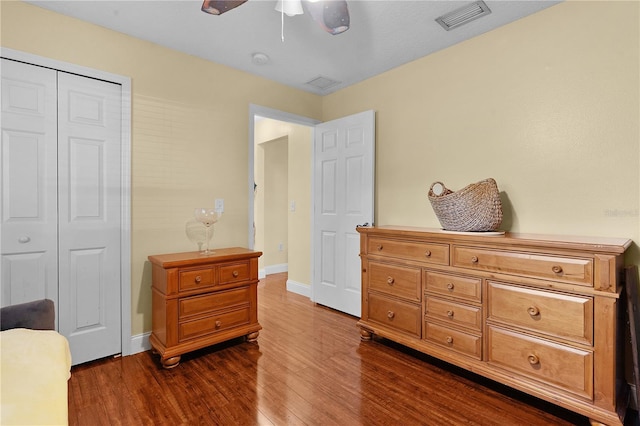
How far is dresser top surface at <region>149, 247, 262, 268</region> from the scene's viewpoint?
→ 7.86ft

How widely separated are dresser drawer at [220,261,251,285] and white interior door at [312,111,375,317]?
1.18 metres

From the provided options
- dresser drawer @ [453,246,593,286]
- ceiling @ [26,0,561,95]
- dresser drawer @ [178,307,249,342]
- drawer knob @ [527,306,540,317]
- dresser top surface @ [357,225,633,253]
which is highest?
ceiling @ [26,0,561,95]

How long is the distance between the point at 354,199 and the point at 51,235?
2.51m

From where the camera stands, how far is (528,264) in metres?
1.91

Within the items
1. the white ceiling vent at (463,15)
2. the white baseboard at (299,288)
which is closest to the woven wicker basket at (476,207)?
the white ceiling vent at (463,15)

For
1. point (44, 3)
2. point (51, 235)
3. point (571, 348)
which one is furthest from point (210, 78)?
point (571, 348)

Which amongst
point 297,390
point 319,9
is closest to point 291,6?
point 319,9

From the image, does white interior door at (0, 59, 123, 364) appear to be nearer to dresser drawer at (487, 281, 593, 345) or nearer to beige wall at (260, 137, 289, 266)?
dresser drawer at (487, 281, 593, 345)

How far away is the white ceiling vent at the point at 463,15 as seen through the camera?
2207 mm

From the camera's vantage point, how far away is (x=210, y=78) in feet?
9.86

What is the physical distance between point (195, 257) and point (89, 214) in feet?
2.66

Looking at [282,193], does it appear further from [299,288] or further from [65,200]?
[65,200]

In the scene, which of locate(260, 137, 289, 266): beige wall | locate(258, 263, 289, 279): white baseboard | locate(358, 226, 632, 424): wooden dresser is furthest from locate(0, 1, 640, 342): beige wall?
locate(258, 263, 289, 279): white baseboard

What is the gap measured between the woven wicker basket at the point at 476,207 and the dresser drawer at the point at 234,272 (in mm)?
1643
